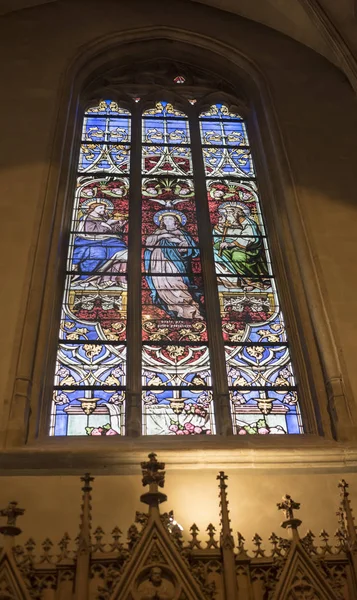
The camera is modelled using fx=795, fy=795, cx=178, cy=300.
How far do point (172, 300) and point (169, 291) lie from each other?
131mm

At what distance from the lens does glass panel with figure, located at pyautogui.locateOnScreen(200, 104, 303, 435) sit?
7.02 meters

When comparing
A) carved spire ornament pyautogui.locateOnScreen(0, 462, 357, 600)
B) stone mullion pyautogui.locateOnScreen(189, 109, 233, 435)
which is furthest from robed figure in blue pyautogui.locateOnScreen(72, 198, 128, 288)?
carved spire ornament pyautogui.locateOnScreen(0, 462, 357, 600)

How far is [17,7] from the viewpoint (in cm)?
1115

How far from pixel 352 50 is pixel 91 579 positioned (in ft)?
24.9

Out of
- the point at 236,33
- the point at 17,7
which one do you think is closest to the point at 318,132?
the point at 236,33

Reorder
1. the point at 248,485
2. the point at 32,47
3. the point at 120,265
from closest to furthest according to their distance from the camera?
the point at 248,485 < the point at 120,265 < the point at 32,47

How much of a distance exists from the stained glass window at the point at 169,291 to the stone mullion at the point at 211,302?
20mm

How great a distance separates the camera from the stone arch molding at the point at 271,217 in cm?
662

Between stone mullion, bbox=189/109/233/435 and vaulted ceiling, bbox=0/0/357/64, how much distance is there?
7.08 feet

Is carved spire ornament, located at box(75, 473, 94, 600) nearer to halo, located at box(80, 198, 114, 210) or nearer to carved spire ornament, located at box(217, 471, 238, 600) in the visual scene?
carved spire ornament, located at box(217, 471, 238, 600)

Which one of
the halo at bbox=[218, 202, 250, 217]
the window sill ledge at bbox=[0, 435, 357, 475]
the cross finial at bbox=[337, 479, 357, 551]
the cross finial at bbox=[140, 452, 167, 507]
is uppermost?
the halo at bbox=[218, 202, 250, 217]

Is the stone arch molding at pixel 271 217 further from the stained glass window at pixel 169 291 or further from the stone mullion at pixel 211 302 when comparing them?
the stone mullion at pixel 211 302

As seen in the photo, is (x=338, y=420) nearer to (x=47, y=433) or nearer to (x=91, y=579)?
(x=47, y=433)

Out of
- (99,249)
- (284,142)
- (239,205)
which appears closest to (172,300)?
(99,249)
